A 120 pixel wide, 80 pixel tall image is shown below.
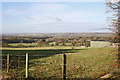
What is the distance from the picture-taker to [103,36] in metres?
6.82

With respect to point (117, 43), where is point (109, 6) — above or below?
above

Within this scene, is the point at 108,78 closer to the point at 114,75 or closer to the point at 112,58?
the point at 114,75

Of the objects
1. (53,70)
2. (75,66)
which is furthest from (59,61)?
(75,66)

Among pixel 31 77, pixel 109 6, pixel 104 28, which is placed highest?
pixel 109 6

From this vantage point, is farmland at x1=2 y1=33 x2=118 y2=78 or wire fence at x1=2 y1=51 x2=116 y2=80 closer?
wire fence at x1=2 y1=51 x2=116 y2=80

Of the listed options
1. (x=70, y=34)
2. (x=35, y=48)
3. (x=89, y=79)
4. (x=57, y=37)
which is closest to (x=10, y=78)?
(x=89, y=79)

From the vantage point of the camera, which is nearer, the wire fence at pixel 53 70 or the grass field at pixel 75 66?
the wire fence at pixel 53 70

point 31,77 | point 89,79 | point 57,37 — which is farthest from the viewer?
point 57,37

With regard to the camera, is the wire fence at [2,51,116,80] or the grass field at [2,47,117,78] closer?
the wire fence at [2,51,116,80]

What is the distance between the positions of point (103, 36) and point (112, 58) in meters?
1.00

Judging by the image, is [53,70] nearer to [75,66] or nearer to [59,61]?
[75,66]

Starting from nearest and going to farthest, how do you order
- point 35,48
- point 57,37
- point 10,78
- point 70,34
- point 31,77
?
point 10,78
point 31,77
point 70,34
point 57,37
point 35,48

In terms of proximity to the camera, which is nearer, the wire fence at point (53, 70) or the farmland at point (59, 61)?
the wire fence at point (53, 70)

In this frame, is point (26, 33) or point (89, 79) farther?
point (26, 33)
